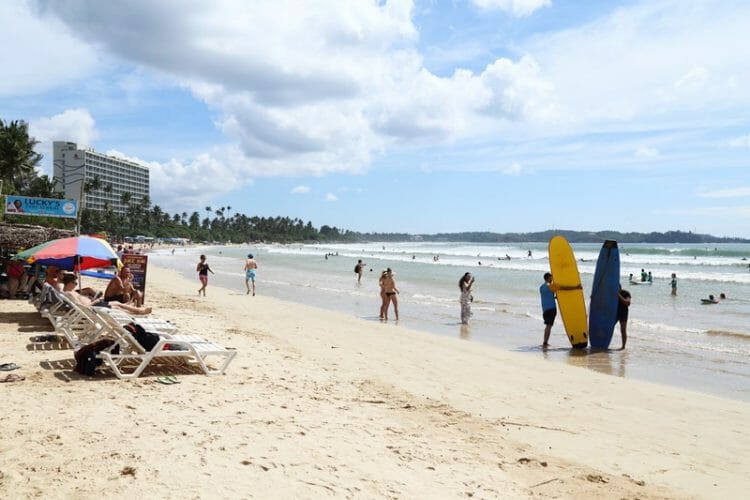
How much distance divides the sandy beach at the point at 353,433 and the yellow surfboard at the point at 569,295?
2.76 meters

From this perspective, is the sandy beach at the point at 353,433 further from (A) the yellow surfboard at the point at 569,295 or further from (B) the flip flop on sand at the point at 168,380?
(A) the yellow surfboard at the point at 569,295

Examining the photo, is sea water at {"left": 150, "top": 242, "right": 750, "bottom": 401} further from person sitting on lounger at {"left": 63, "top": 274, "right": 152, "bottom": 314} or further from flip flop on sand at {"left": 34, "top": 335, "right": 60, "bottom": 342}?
flip flop on sand at {"left": 34, "top": 335, "right": 60, "bottom": 342}

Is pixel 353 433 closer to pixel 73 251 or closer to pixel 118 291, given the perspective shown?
pixel 73 251

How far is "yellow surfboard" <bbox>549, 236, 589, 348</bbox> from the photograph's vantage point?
10820 millimetres

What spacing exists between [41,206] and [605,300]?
15328mm

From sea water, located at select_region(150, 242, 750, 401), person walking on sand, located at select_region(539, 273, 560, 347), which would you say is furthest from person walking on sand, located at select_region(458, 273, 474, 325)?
person walking on sand, located at select_region(539, 273, 560, 347)

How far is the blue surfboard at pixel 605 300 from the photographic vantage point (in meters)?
10.8

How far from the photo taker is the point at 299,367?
7.11 meters

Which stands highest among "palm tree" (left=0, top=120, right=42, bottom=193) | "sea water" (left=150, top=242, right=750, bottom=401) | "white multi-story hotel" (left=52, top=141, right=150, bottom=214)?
"white multi-story hotel" (left=52, top=141, right=150, bottom=214)

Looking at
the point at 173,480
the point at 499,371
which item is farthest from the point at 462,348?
the point at 173,480

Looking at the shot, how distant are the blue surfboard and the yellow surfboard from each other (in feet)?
0.63

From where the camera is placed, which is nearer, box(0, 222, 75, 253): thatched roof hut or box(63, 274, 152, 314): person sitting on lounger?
box(63, 274, 152, 314): person sitting on lounger

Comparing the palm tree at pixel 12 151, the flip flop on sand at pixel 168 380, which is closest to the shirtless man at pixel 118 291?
the flip flop on sand at pixel 168 380

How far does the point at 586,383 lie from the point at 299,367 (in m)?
3.86
